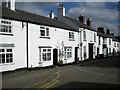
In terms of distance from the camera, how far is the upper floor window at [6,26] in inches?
603

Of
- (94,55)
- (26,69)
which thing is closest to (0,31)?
(26,69)

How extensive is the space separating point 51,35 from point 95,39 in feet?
60.3

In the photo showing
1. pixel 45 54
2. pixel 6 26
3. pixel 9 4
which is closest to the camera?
pixel 6 26

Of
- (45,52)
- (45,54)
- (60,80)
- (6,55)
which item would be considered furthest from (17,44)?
(60,80)

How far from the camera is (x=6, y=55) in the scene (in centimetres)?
1525

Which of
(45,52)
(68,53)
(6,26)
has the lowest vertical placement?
(68,53)

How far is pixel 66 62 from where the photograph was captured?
2497cm

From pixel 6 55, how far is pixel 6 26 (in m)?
2.80

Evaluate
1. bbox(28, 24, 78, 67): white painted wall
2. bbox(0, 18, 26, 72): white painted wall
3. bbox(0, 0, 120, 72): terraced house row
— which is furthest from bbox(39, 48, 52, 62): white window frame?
bbox(0, 18, 26, 72): white painted wall

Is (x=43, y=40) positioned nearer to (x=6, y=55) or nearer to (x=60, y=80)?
(x=6, y=55)

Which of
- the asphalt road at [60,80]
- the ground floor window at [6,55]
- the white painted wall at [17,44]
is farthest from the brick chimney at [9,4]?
the asphalt road at [60,80]

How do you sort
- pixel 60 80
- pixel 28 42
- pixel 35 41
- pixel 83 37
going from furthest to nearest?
pixel 83 37, pixel 35 41, pixel 28 42, pixel 60 80

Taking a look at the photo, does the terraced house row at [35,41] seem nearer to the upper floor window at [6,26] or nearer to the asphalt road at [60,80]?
the upper floor window at [6,26]

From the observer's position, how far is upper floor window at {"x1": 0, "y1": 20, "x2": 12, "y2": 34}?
15.3m
